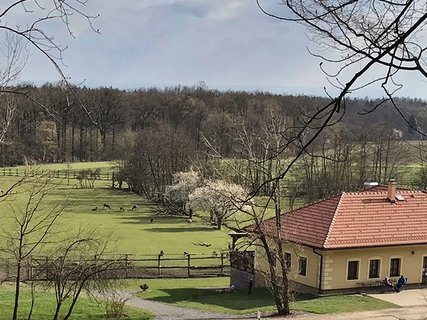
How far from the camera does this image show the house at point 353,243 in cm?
2308

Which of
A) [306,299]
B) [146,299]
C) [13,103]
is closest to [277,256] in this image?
[306,299]

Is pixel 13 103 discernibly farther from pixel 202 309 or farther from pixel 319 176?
pixel 319 176

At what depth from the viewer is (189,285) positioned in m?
28.2

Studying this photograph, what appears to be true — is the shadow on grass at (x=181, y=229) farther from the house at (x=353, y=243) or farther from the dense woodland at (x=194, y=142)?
the house at (x=353, y=243)

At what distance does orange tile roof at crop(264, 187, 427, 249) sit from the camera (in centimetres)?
2356

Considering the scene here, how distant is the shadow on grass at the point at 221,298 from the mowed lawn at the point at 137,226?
2963 mm

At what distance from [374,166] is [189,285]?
32.5 metres

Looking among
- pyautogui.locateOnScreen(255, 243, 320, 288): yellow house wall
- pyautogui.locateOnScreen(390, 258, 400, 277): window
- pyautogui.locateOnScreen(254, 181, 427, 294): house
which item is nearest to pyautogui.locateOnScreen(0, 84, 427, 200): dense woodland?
pyautogui.locateOnScreen(254, 181, 427, 294): house

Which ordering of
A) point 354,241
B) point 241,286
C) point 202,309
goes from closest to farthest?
1. point 202,309
2. point 354,241
3. point 241,286

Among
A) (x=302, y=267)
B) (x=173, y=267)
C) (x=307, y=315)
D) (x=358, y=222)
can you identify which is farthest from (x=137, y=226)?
(x=307, y=315)

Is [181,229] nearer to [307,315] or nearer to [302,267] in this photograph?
[302,267]

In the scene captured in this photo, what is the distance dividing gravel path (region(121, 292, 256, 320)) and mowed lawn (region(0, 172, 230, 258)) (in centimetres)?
554

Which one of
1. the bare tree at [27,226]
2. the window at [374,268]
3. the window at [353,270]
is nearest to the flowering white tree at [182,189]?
the bare tree at [27,226]

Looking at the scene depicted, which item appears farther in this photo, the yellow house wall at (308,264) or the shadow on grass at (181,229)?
the shadow on grass at (181,229)
